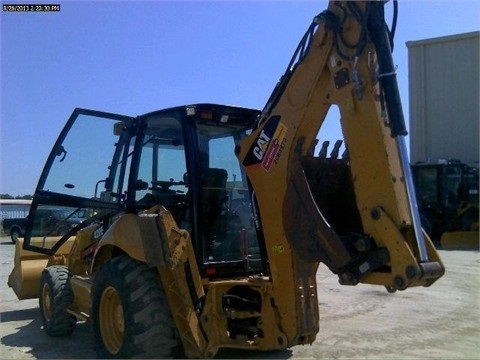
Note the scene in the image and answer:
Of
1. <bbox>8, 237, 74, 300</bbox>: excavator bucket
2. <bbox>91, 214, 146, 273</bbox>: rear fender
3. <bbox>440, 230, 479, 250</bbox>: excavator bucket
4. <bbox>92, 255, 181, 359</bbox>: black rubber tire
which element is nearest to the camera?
<bbox>92, 255, 181, 359</bbox>: black rubber tire

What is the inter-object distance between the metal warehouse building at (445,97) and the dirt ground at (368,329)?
42.2 ft

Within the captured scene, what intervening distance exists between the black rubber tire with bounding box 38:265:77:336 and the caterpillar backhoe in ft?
1.35

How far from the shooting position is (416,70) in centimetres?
2331

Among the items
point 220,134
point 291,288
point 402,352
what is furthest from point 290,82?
point 402,352

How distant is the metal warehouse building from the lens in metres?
21.8

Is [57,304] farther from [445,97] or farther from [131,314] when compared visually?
[445,97]

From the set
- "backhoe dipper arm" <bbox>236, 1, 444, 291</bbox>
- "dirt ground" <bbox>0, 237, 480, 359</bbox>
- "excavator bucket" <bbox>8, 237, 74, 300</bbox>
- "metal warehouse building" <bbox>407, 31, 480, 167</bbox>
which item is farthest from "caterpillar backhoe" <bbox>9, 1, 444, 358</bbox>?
"metal warehouse building" <bbox>407, 31, 480, 167</bbox>

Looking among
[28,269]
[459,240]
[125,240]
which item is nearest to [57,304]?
[28,269]

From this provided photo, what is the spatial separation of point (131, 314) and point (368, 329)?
10.8ft

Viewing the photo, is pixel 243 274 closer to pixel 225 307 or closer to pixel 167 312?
pixel 225 307

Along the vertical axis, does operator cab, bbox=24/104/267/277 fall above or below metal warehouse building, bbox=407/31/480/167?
below

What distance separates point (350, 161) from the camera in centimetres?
418
